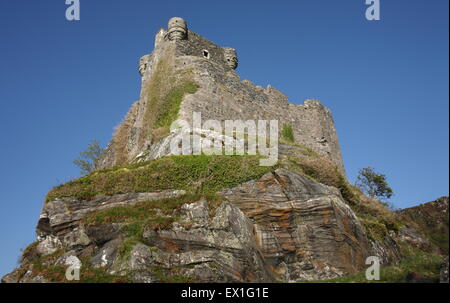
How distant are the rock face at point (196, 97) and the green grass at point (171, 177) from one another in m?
5.27

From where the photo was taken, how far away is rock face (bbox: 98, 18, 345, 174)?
95.1ft

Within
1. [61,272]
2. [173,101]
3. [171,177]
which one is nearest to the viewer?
[61,272]

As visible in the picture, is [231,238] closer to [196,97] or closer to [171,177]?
[171,177]

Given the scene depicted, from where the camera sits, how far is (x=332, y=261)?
17703 millimetres

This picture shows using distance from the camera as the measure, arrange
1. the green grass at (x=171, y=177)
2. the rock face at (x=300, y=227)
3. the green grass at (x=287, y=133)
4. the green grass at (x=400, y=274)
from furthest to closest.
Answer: the green grass at (x=287, y=133)
the green grass at (x=171, y=177)
the rock face at (x=300, y=227)
the green grass at (x=400, y=274)

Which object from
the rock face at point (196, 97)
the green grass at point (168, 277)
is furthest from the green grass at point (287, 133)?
the green grass at point (168, 277)

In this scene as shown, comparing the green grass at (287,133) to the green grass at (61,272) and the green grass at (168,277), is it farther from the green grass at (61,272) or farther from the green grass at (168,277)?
the green grass at (168,277)

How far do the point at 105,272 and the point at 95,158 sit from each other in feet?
76.6

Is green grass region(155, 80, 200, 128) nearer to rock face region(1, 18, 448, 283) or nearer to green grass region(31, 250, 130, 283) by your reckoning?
rock face region(1, 18, 448, 283)

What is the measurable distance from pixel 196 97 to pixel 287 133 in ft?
26.6

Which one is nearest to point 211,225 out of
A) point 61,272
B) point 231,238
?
point 231,238

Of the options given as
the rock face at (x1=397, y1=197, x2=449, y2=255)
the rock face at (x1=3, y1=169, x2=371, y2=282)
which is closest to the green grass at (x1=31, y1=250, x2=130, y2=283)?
the rock face at (x1=3, y1=169, x2=371, y2=282)

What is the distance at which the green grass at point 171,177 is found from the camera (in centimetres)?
1956

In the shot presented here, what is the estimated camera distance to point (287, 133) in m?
33.9
